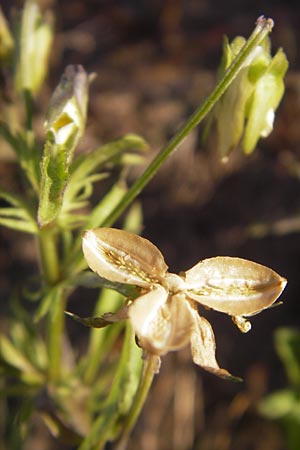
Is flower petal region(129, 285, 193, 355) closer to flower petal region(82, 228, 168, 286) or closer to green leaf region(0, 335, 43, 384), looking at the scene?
flower petal region(82, 228, 168, 286)

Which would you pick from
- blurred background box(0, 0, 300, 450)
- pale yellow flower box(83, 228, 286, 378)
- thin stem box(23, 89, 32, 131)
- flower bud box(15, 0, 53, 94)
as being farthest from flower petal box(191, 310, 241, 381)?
blurred background box(0, 0, 300, 450)

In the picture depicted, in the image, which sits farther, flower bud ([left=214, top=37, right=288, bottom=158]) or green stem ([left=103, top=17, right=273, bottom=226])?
flower bud ([left=214, top=37, right=288, bottom=158])

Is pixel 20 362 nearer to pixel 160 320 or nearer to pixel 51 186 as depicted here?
pixel 51 186

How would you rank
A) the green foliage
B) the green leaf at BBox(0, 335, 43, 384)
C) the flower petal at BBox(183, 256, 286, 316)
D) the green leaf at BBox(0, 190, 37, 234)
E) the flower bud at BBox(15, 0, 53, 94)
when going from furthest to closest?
1. the green foliage
2. the green leaf at BBox(0, 335, 43, 384)
3. the flower bud at BBox(15, 0, 53, 94)
4. the green leaf at BBox(0, 190, 37, 234)
5. the flower petal at BBox(183, 256, 286, 316)

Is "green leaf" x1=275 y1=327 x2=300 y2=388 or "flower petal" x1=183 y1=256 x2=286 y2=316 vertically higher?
"flower petal" x1=183 y1=256 x2=286 y2=316

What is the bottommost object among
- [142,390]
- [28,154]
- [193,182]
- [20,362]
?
[193,182]

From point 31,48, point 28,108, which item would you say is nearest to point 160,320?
point 28,108
